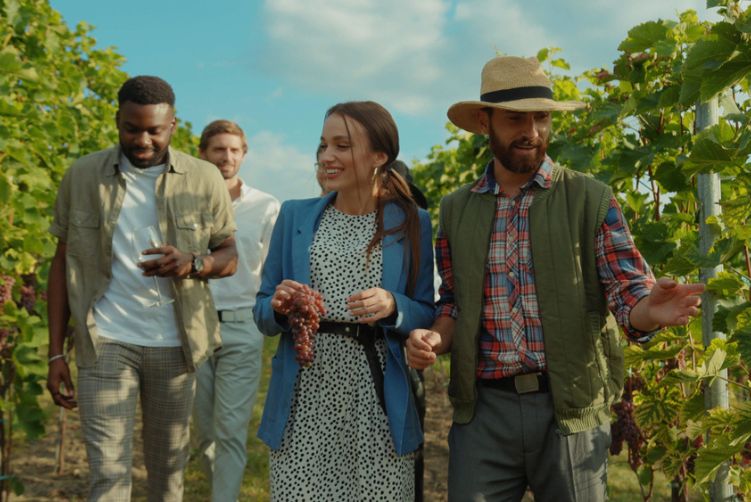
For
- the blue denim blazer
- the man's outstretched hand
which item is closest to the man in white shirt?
the blue denim blazer

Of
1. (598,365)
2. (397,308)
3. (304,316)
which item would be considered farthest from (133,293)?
(598,365)

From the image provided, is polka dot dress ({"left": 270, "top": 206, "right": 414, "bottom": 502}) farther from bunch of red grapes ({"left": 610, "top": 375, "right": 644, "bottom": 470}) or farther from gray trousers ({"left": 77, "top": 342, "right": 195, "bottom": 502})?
bunch of red grapes ({"left": 610, "top": 375, "right": 644, "bottom": 470})

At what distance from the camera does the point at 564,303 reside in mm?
2506

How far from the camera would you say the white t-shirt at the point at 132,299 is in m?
3.36

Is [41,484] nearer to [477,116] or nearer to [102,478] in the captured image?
[102,478]

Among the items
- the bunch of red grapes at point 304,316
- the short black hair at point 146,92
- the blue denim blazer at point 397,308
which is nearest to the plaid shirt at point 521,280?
the blue denim blazer at point 397,308

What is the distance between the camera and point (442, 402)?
891 cm

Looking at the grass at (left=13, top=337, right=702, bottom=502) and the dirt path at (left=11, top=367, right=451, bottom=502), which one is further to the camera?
the dirt path at (left=11, top=367, right=451, bottom=502)

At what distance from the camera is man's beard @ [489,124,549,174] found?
260 cm

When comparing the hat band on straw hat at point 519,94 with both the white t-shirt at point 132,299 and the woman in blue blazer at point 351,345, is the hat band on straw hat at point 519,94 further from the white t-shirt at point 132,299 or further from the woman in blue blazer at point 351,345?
the white t-shirt at point 132,299

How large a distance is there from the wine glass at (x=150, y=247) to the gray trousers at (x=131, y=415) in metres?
0.19

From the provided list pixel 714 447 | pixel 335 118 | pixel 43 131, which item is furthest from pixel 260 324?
pixel 43 131

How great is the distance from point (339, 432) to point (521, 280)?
0.76m

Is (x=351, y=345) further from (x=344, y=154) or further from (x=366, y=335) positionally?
(x=344, y=154)
